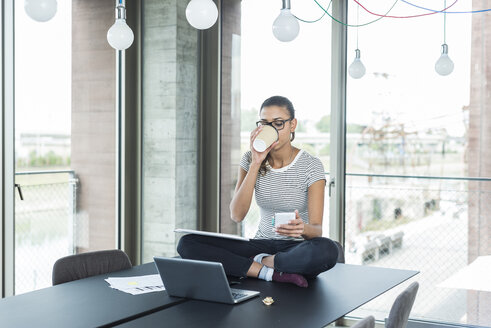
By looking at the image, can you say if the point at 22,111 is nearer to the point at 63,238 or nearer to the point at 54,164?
the point at 54,164

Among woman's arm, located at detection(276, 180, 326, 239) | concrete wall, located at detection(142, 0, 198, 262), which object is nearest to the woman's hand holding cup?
woman's arm, located at detection(276, 180, 326, 239)

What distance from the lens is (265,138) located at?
2.49 m

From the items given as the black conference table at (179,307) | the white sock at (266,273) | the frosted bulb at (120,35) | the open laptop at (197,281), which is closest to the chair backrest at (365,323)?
the black conference table at (179,307)

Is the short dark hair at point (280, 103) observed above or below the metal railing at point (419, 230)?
above

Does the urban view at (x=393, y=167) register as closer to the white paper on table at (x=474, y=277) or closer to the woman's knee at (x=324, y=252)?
the white paper on table at (x=474, y=277)

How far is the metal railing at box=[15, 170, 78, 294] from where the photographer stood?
3.33 meters

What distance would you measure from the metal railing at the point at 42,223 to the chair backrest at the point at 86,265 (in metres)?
1.11

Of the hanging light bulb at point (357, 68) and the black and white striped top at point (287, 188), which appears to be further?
the hanging light bulb at point (357, 68)

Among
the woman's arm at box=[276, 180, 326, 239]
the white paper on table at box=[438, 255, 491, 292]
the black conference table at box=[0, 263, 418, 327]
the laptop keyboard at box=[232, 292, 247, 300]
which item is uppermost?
Result: the woman's arm at box=[276, 180, 326, 239]

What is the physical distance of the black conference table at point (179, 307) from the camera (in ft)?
→ 5.37

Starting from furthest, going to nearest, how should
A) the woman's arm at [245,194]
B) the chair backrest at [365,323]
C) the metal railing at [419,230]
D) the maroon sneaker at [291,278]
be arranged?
the metal railing at [419,230], the woman's arm at [245,194], the maroon sneaker at [291,278], the chair backrest at [365,323]

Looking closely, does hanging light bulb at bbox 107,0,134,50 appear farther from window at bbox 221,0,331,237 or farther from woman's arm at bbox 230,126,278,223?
window at bbox 221,0,331,237

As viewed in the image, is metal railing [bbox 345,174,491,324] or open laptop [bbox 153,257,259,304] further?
metal railing [bbox 345,174,491,324]

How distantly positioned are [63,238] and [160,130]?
96 cm
